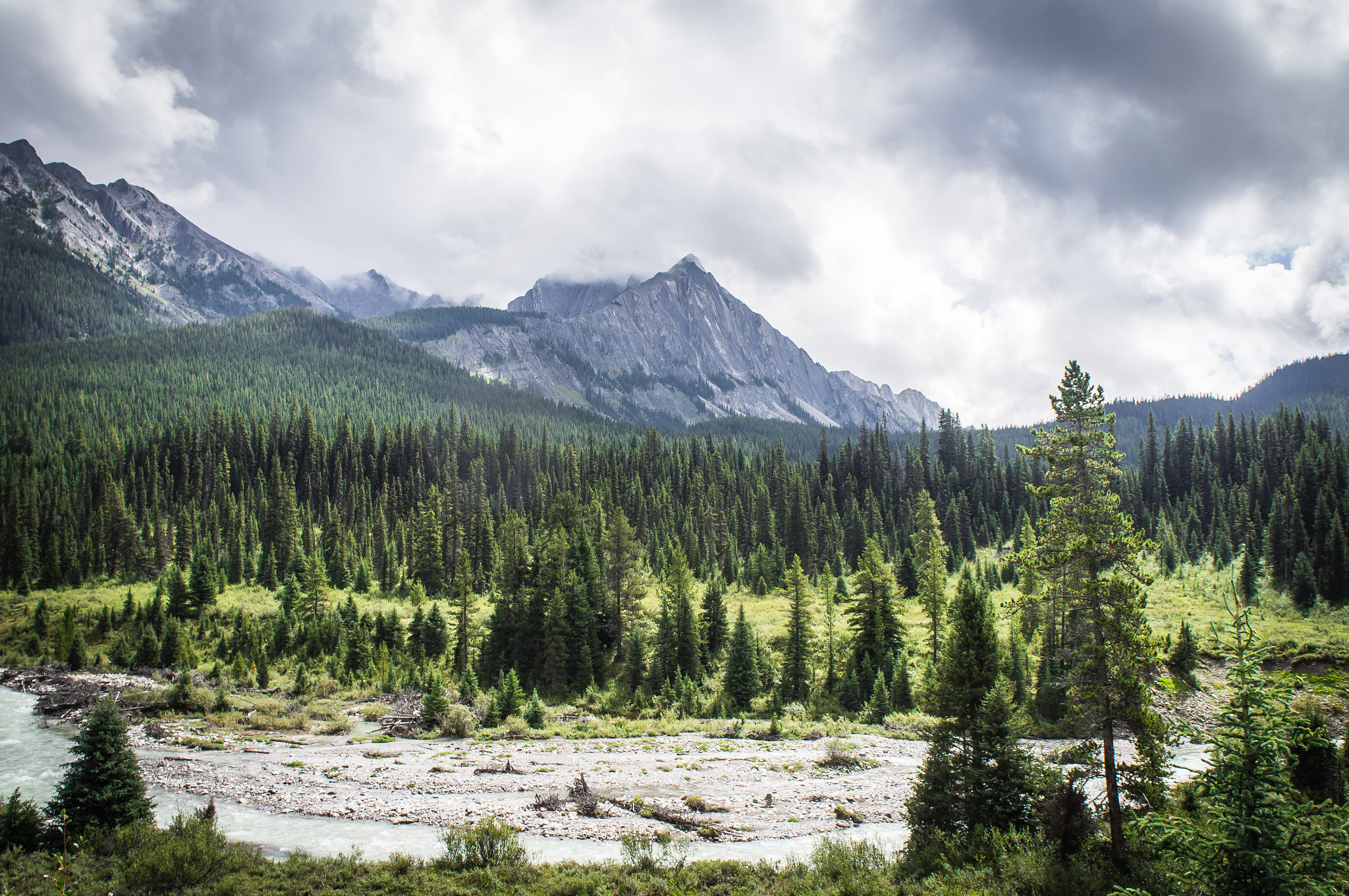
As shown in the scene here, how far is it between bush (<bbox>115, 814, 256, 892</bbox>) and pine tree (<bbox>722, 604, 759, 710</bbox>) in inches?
1335

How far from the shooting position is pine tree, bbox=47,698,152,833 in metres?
20.0

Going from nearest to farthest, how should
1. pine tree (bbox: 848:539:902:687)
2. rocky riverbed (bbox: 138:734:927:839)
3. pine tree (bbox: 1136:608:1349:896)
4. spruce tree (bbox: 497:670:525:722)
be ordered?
pine tree (bbox: 1136:608:1349:896) < rocky riverbed (bbox: 138:734:927:839) < spruce tree (bbox: 497:670:525:722) < pine tree (bbox: 848:539:902:687)

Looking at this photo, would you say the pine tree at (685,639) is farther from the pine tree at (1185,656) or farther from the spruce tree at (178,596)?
the spruce tree at (178,596)

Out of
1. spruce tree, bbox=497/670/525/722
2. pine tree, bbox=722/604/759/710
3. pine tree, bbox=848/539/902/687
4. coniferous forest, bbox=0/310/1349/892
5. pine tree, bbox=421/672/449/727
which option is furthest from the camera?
pine tree, bbox=848/539/902/687

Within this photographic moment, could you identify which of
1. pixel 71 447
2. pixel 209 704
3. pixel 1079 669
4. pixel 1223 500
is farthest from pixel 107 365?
pixel 1223 500

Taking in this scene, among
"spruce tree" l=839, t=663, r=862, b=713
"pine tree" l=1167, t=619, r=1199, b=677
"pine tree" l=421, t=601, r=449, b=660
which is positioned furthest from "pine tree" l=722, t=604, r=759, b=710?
"pine tree" l=1167, t=619, r=1199, b=677

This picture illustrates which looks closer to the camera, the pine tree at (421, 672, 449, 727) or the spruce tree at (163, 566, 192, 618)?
the pine tree at (421, 672, 449, 727)

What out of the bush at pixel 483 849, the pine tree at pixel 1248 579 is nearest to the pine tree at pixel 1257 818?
the bush at pixel 483 849

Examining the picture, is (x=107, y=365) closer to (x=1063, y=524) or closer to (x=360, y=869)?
(x=360, y=869)

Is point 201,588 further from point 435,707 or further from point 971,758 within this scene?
point 971,758

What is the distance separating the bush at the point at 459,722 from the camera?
42.2m

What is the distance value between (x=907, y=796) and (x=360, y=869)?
74.1 feet

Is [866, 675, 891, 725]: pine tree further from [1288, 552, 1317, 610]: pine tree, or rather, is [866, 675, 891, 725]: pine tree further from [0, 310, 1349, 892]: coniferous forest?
[1288, 552, 1317, 610]: pine tree

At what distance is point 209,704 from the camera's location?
153 feet
